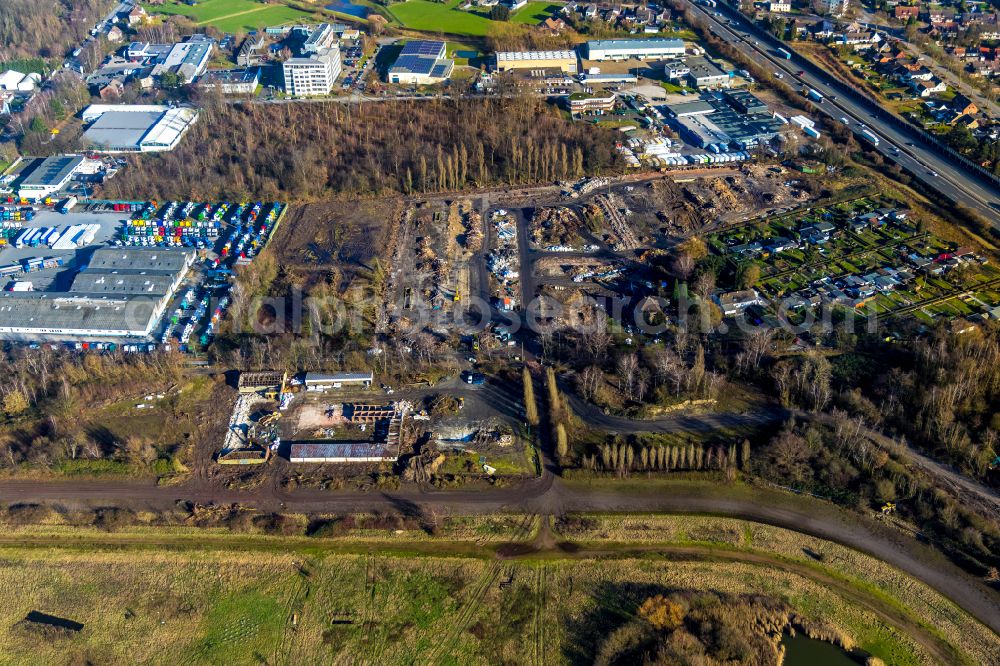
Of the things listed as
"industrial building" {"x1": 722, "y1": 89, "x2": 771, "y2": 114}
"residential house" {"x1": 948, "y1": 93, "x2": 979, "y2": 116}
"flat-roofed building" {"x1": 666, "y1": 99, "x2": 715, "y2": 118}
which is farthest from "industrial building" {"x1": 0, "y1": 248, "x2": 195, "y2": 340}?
"residential house" {"x1": 948, "y1": 93, "x2": 979, "y2": 116}

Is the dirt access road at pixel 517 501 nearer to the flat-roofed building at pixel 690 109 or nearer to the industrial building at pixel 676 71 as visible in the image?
the flat-roofed building at pixel 690 109

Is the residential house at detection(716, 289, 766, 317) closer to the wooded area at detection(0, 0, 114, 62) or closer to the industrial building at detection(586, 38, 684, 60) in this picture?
the industrial building at detection(586, 38, 684, 60)

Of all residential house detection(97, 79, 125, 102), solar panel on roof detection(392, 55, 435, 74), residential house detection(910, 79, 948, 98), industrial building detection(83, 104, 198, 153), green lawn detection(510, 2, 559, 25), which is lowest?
industrial building detection(83, 104, 198, 153)

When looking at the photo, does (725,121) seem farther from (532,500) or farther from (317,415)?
(317,415)

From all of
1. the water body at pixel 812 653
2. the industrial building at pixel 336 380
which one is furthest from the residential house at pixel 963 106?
the industrial building at pixel 336 380

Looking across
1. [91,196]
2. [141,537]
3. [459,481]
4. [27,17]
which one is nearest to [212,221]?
[91,196]

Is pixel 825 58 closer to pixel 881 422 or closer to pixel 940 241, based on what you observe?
pixel 940 241
